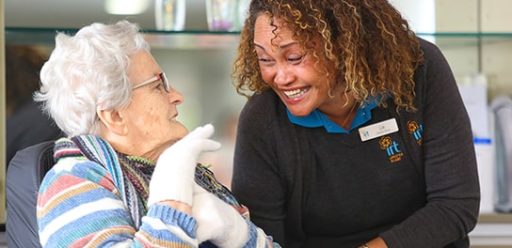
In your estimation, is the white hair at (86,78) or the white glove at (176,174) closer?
the white glove at (176,174)

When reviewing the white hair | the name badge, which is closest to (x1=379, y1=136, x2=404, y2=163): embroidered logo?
the name badge

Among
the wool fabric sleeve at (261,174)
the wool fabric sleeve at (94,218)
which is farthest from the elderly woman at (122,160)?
the wool fabric sleeve at (261,174)

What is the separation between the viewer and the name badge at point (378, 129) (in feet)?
6.85

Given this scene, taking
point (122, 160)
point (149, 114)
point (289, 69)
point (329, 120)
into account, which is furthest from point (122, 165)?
point (329, 120)

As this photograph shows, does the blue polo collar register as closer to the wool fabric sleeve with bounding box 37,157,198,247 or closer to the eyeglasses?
the eyeglasses

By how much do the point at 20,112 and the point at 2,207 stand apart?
0.90 ft

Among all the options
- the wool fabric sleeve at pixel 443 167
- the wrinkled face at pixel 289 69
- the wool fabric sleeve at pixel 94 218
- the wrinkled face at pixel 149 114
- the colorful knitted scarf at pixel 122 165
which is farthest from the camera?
the wool fabric sleeve at pixel 443 167

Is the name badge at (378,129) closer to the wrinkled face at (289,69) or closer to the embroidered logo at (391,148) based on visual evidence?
the embroidered logo at (391,148)

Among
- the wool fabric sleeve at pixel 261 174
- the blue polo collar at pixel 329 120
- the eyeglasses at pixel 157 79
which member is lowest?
the wool fabric sleeve at pixel 261 174

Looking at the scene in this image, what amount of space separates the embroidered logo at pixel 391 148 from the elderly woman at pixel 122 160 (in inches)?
15.8

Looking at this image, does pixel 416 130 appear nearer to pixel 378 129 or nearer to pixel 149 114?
pixel 378 129

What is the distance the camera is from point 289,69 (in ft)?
6.35

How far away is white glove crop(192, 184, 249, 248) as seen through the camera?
63.5 inches

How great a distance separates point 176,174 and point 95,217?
0.51 feet
